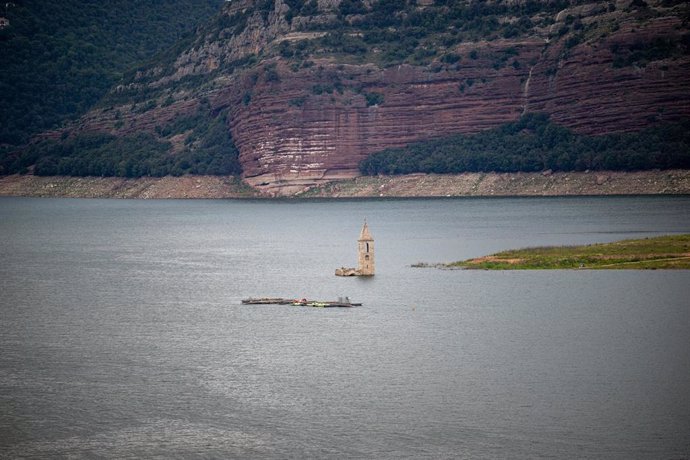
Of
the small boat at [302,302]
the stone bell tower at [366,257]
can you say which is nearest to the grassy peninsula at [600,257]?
the stone bell tower at [366,257]

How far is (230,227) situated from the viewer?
188 meters

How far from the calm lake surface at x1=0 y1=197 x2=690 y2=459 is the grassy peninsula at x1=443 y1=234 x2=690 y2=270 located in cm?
292

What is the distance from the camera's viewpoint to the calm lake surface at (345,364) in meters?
56.2

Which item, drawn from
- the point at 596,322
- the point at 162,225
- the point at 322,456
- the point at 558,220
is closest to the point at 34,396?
the point at 322,456

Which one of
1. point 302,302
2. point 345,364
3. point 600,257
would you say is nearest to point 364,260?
point 302,302

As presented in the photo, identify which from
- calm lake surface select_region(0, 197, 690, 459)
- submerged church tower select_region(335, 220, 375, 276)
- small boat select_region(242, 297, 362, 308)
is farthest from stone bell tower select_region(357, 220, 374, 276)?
small boat select_region(242, 297, 362, 308)

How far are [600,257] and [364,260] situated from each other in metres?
21.3

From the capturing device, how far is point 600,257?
110 metres

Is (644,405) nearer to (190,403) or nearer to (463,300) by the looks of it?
(190,403)

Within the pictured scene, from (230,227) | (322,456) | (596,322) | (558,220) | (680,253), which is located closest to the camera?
(322,456)

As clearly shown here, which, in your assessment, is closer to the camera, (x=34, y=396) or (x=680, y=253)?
(x=34, y=396)

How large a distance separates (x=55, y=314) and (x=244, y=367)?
26.3 meters

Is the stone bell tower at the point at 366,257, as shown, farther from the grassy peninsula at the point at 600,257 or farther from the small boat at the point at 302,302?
the small boat at the point at 302,302

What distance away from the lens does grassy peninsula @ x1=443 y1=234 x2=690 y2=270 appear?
105812mm
